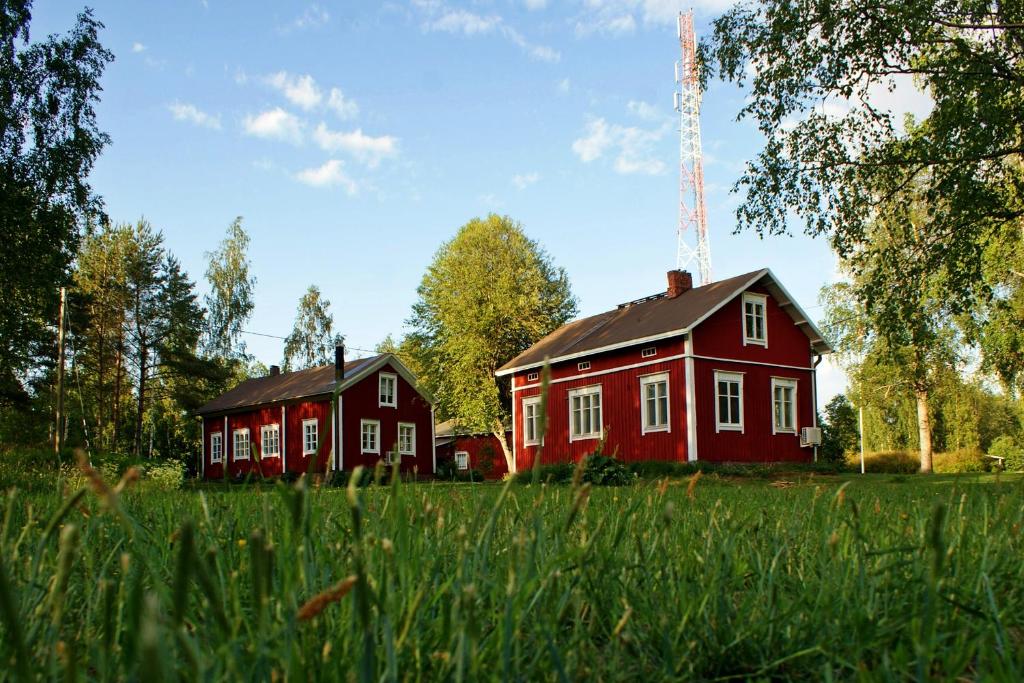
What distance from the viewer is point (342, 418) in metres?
35.2

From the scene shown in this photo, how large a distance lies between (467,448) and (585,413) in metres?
19.9

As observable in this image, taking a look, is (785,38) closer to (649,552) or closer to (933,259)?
(933,259)

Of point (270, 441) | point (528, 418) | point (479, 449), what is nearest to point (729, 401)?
point (528, 418)

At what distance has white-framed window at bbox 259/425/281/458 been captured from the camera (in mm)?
38125

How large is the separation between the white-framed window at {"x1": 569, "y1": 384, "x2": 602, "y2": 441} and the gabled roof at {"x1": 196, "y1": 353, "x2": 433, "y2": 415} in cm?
974

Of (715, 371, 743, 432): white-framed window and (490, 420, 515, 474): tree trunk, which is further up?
(715, 371, 743, 432): white-framed window

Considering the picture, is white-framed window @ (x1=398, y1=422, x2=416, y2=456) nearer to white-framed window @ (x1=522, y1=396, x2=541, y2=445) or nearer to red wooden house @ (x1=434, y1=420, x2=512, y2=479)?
red wooden house @ (x1=434, y1=420, x2=512, y2=479)

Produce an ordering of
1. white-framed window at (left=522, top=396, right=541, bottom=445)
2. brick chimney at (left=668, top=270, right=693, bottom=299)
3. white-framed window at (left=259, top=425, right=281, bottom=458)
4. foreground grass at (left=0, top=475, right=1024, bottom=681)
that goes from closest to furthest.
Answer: foreground grass at (left=0, top=475, right=1024, bottom=681) < brick chimney at (left=668, top=270, right=693, bottom=299) < white-framed window at (left=522, top=396, right=541, bottom=445) < white-framed window at (left=259, top=425, right=281, bottom=458)

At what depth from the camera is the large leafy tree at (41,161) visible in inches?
776

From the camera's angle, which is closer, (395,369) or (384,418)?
(384,418)

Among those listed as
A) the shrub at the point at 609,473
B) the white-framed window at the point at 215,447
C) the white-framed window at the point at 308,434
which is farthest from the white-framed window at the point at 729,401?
the white-framed window at the point at 215,447

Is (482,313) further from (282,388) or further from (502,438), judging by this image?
(282,388)

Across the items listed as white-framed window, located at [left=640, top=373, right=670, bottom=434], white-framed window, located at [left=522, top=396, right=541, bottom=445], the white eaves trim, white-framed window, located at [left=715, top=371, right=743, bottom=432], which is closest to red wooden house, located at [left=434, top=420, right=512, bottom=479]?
the white eaves trim

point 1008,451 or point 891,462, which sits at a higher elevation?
point 1008,451
